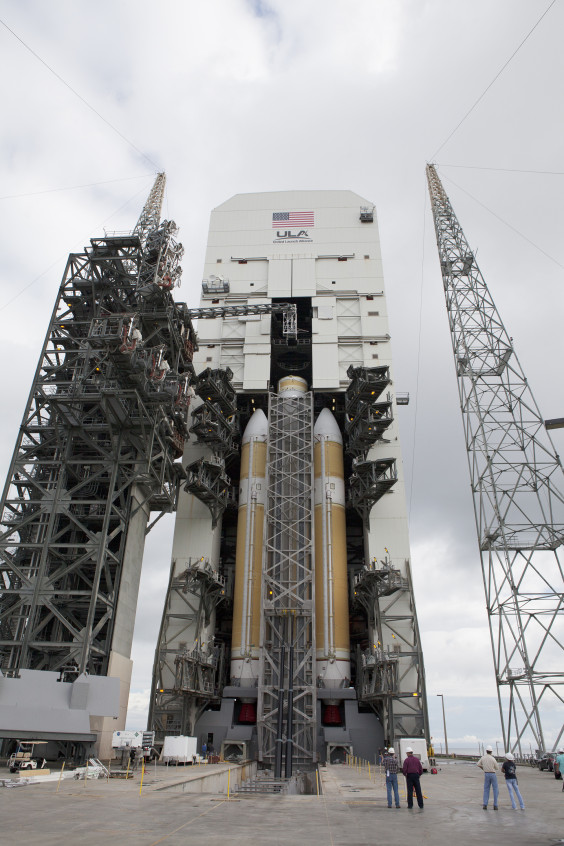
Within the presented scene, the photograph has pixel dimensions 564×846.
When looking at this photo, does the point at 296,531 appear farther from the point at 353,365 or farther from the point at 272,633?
the point at 353,365

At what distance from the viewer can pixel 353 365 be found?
44562mm

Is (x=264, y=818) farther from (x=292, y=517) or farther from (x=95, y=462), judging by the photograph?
(x=292, y=517)

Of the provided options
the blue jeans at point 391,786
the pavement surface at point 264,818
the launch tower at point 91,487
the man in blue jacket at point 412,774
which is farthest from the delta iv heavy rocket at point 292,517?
the man in blue jacket at point 412,774

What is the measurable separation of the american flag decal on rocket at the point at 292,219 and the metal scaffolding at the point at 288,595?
18251 mm

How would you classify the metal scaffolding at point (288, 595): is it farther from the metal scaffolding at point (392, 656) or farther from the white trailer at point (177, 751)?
the white trailer at point (177, 751)

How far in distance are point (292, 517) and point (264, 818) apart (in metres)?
27.2

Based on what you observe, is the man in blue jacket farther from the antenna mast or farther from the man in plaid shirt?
the antenna mast

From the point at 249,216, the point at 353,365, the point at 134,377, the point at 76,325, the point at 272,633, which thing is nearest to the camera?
the point at 134,377

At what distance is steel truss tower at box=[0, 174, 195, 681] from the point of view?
30438mm

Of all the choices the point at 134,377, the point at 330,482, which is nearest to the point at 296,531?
the point at 330,482

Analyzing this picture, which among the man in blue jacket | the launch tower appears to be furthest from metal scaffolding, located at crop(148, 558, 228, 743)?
the man in blue jacket

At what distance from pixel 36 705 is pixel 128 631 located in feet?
25.3

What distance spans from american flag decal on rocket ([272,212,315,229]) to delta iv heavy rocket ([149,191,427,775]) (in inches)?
5.6

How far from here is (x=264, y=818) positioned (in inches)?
464
